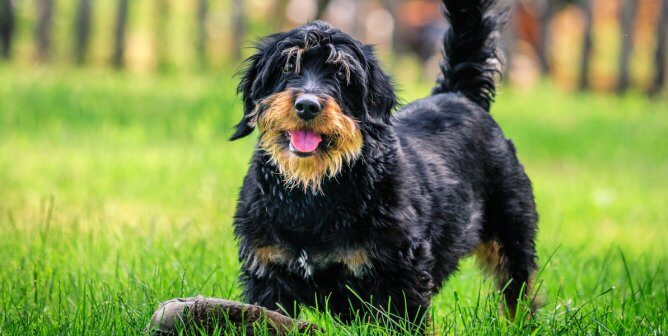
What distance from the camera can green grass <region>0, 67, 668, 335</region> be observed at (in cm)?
494

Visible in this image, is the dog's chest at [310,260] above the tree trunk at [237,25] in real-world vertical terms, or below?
below

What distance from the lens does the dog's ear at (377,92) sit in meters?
4.86

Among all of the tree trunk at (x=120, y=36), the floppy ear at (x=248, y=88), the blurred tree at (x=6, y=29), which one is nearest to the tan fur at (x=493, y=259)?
the floppy ear at (x=248, y=88)

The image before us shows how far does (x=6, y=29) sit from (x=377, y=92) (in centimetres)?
1296

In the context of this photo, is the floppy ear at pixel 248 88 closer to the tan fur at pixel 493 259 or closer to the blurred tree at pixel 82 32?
the tan fur at pixel 493 259

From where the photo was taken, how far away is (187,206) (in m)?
8.48

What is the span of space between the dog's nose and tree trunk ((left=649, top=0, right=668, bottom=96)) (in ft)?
51.0

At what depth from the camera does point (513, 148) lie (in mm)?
6188

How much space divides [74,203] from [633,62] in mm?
14500

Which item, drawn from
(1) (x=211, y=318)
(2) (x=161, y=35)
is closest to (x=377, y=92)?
(1) (x=211, y=318)

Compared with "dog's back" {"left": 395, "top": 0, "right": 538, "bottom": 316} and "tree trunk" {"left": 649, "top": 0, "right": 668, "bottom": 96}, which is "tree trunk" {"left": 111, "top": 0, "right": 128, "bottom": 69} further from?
"dog's back" {"left": 395, "top": 0, "right": 538, "bottom": 316}

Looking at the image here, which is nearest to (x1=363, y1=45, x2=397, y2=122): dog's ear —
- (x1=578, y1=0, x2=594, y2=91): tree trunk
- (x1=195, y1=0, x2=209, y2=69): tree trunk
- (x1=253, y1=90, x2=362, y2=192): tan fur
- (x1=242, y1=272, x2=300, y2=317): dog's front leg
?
(x1=253, y1=90, x2=362, y2=192): tan fur

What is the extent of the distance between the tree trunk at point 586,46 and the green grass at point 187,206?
1945 mm

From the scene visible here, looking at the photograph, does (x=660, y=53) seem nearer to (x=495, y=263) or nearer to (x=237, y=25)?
(x=237, y=25)
